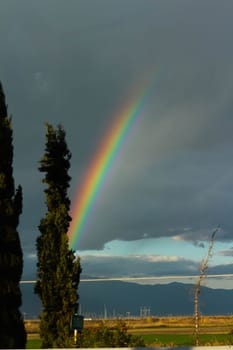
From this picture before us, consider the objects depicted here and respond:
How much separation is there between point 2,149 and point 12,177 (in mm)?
793

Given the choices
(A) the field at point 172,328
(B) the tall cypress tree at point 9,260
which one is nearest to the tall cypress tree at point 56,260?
(B) the tall cypress tree at point 9,260

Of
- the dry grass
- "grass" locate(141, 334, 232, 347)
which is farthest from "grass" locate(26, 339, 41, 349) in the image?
"grass" locate(141, 334, 232, 347)

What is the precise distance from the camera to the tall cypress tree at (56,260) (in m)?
19.3

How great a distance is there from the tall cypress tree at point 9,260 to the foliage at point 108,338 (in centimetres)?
175

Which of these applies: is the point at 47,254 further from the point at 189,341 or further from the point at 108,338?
the point at 189,341

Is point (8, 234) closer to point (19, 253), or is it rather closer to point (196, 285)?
point (19, 253)

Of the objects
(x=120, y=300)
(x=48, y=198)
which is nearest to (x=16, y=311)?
(x=48, y=198)

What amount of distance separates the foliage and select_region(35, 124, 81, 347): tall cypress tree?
0.87 meters

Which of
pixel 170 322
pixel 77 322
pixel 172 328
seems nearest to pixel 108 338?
pixel 77 322

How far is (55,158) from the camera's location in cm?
2009

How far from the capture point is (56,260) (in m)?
19.5

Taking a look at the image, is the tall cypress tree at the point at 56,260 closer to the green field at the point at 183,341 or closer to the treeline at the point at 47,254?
the treeline at the point at 47,254

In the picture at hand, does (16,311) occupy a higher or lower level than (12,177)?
lower

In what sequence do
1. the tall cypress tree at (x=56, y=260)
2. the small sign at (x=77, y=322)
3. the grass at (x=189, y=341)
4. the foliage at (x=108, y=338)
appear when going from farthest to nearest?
the grass at (x=189, y=341) < the tall cypress tree at (x=56, y=260) < the foliage at (x=108, y=338) < the small sign at (x=77, y=322)
